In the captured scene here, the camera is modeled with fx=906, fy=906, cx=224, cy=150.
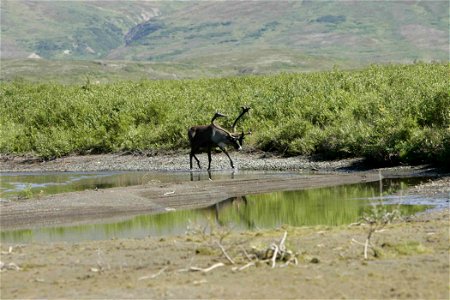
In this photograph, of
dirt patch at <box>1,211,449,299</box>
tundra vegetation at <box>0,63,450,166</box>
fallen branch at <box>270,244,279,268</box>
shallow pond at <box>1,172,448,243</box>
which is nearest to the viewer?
dirt patch at <box>1,211,449,299</box>

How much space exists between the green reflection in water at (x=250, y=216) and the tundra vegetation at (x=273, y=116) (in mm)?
4735

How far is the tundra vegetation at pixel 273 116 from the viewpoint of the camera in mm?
25859

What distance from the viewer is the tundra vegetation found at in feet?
84.8

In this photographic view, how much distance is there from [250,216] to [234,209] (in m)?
1.18

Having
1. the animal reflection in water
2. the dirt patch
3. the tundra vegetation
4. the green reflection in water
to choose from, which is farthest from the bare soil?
the tundra vegetation

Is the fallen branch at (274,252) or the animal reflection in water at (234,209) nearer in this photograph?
the fallen branch at (274,252)

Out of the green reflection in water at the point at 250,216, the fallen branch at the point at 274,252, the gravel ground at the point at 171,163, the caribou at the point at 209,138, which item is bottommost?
the green reflection in water at the point at 250,216

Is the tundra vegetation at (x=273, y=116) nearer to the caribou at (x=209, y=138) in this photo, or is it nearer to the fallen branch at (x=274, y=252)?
the caribou at (x=209, y=138)

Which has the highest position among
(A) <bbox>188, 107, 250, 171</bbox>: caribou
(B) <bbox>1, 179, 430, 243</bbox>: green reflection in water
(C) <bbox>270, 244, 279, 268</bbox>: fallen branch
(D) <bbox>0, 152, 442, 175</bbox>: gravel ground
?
(A) <bbox>188, 107, 250, 171</bbox>: caribou

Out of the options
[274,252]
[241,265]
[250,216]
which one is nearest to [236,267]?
[241,265]

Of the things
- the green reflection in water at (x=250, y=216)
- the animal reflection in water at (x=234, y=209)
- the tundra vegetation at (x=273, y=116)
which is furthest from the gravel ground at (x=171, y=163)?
the animal reflection in water at (x=234, y=209)

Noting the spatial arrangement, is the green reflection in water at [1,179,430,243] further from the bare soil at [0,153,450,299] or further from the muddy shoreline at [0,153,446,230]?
the bare soil at [0,153,450,299]

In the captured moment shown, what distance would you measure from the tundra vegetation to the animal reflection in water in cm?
605

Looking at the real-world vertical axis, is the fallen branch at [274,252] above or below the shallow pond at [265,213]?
above
